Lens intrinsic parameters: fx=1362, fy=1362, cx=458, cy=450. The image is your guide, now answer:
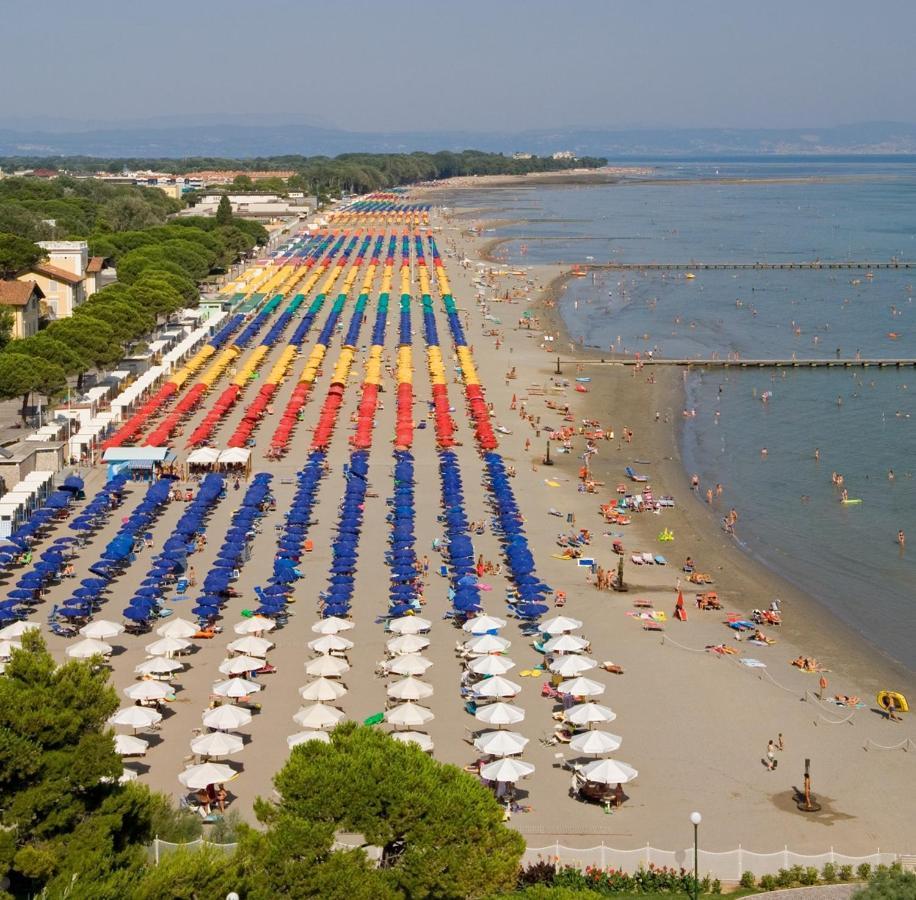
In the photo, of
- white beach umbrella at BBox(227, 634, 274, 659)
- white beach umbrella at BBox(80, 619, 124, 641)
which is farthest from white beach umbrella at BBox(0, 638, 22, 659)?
white beach umbrella at BBox(227, 634, 274, 659)

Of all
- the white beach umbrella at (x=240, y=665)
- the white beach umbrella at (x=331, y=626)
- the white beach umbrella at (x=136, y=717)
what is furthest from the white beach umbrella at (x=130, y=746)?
the white beach umbrella at (x=331, y=626)

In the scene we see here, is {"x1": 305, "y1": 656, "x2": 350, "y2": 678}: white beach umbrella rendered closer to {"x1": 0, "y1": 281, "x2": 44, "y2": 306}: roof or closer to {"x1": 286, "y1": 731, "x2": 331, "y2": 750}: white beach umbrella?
{"x1": 286, "y1": 731, "x2": 331, "y2": 750}: white beach umbrella

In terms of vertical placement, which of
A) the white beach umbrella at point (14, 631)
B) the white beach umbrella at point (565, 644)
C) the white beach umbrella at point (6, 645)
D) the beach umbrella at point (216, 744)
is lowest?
the beach umbrella at point (216, 744)

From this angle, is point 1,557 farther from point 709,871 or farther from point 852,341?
point 852,341

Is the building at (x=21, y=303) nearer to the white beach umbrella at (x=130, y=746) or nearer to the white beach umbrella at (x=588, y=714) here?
the white beach umbrella at (x=130, y=746)

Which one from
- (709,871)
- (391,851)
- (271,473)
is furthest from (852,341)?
(391,851)

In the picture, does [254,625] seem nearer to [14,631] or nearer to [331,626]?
[331,626]
